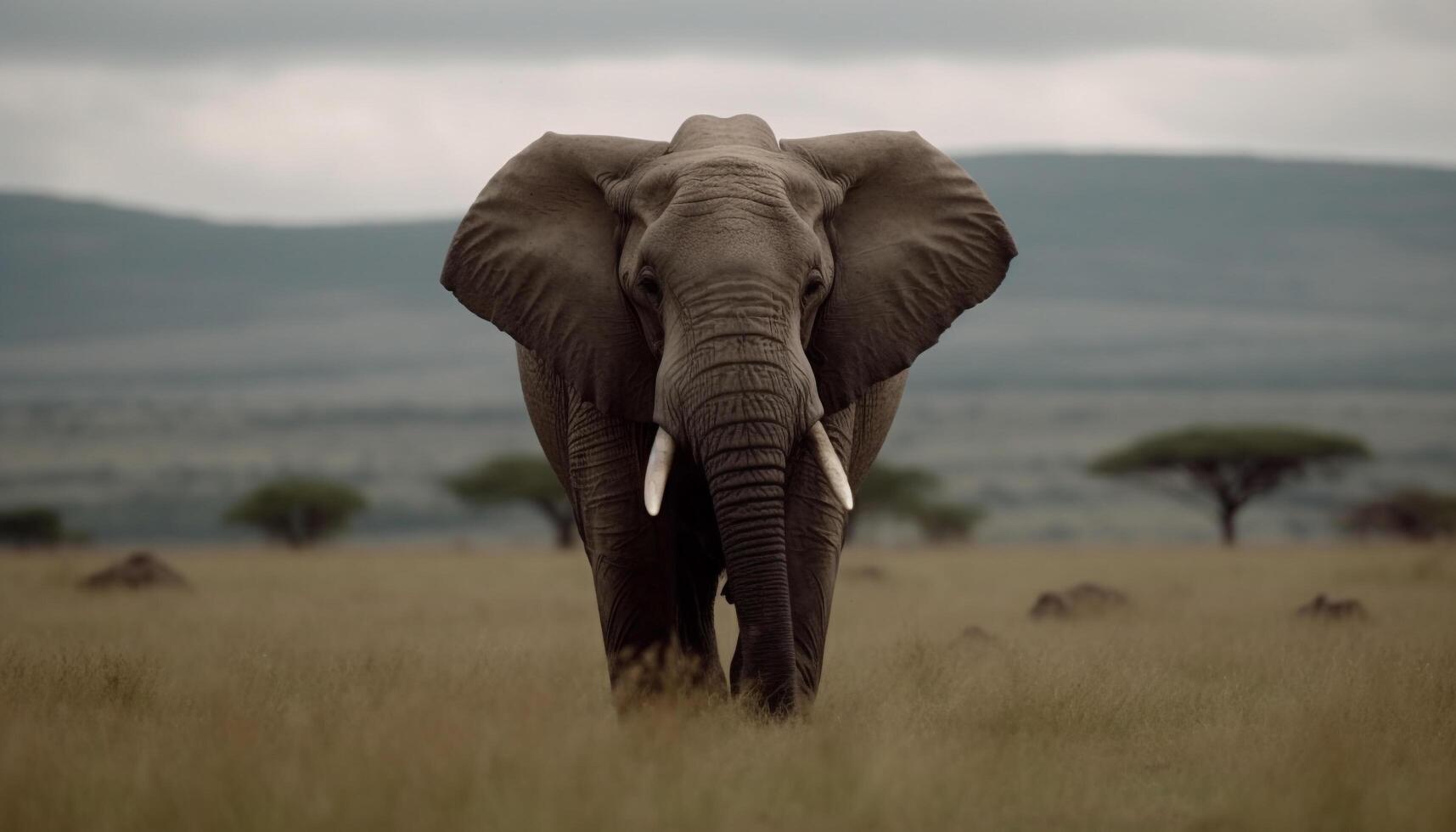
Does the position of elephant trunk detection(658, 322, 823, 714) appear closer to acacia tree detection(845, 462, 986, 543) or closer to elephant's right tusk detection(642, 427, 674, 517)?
elephant's right tusk detection(642, 427, 674, 517)

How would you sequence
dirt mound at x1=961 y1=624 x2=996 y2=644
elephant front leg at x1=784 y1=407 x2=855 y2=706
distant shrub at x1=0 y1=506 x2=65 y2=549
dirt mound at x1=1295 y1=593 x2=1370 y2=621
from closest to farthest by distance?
elephant front leg at x1=784 y1=407 x2=855 y2=706
dirt mound at x1=961 y1=624 x2=996 y2=644
dirt mound at x1=1295 y1=593 x2=1370 y2=621
distant shrub at x1=0 y1=506 x2=65 y2=549

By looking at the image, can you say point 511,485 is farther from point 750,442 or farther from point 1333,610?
point 750,442

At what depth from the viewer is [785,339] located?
7.58m

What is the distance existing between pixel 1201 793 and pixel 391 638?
8309 mm

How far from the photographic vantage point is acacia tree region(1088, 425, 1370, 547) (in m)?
43.1

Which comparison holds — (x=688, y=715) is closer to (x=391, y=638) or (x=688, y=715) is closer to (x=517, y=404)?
(x=391, y=638)

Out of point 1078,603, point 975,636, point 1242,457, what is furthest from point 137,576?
point 1242,457

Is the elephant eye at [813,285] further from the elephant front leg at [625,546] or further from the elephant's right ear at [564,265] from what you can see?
the elephant front leg at [625,546]

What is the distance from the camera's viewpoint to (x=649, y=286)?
7.92 m

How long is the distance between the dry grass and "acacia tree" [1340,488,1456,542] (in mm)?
24139

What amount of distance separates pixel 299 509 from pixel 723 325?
3623cm

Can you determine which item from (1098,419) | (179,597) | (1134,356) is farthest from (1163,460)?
(1134,356)

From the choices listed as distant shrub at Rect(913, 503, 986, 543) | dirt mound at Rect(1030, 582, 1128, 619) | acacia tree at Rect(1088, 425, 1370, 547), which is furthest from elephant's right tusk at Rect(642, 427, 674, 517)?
distant shrub at Rect(913, 503, 986, 543)

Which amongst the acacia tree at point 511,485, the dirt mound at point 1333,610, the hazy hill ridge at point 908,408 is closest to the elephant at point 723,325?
the dirt mound at point 1333,610
